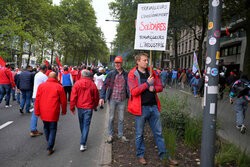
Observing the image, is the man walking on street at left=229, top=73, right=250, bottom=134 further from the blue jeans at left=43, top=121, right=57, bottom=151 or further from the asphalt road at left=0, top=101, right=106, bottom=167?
the blue jeans at left=43, top=121, right=57, bottom=151

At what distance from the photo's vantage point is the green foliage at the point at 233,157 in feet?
11.3

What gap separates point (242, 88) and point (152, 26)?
3728 mm

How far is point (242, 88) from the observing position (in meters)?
6.27

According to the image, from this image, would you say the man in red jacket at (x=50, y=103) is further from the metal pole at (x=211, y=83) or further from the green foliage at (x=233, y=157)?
the green foliage at (x=233, y=157)

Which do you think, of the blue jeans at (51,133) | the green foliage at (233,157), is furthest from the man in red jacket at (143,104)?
the blue jeans at (51,133)

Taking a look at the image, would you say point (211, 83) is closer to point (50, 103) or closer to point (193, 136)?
point (193, 136)

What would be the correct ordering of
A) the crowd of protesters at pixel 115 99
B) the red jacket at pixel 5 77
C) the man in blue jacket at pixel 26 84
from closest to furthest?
the crowd of protesters at pixel 115 99
the man in blue jacket at pixel 26 84
the red jacket at pixel 5 77

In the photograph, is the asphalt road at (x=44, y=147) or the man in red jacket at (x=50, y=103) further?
the man in red jacket at (x=50, y=103)

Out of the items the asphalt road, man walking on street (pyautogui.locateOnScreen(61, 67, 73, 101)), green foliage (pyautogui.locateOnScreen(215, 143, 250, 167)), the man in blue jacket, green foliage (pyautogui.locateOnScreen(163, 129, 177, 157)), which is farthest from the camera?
man walking on street (pyautogui.locateOnScreen(61, 67, 73, 101))

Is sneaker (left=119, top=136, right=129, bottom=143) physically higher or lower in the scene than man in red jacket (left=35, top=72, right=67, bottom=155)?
lower

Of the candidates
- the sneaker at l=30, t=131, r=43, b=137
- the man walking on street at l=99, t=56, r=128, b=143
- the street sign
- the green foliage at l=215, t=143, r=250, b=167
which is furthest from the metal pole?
the sneaker at l=30, t=131, r=43, b=137

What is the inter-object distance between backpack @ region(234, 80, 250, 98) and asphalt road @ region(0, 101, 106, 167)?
4049 mm

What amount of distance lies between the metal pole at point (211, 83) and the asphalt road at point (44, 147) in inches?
78.9

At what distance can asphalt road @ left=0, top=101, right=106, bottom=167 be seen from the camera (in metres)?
4.05
